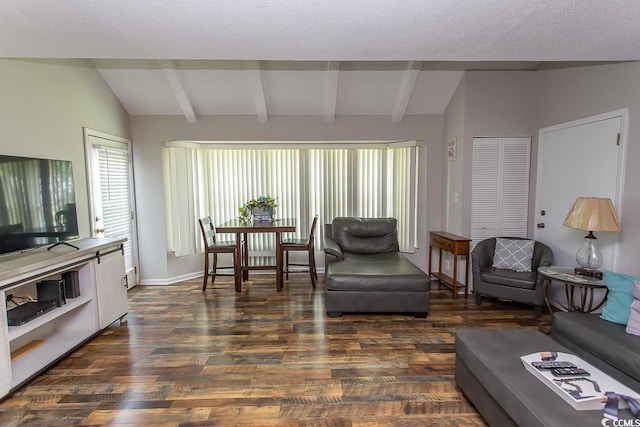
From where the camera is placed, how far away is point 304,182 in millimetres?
5023

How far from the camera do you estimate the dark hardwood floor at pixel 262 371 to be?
1975 mm

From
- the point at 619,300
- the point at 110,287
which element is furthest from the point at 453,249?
the point at 110,287

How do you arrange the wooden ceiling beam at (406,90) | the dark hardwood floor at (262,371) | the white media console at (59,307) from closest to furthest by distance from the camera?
1. the dark hardwood floor at (262,371)
2. the white media console at (59,307)
3. the wooden ceiling beam at (406,90)

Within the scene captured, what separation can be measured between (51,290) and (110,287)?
0.53 meters

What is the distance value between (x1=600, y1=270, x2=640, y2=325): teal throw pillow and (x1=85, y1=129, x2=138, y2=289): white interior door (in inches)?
180

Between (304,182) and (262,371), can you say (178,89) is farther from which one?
(262,371)

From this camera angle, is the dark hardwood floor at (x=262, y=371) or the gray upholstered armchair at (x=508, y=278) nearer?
the dark hardwood floor at (x=262, y=371)

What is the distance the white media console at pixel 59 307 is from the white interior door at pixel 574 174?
4.59m

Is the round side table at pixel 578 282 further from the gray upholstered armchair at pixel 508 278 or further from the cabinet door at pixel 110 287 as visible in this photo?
the cabinet door at pixel 110 287

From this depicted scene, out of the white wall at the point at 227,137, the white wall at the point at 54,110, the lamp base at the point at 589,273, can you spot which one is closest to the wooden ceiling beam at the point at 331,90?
the white wall at the point at 227,137

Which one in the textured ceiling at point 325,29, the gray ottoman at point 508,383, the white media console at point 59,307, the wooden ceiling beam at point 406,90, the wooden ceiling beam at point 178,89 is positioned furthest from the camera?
the wooden ceiling beam at point 406,90

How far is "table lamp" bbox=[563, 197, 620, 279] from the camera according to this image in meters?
2.62

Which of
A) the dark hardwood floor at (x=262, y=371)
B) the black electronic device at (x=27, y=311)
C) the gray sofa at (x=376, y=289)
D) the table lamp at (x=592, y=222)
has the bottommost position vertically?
the dark hardwood floor at (x=262, y=371)

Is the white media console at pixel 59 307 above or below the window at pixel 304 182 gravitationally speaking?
below
